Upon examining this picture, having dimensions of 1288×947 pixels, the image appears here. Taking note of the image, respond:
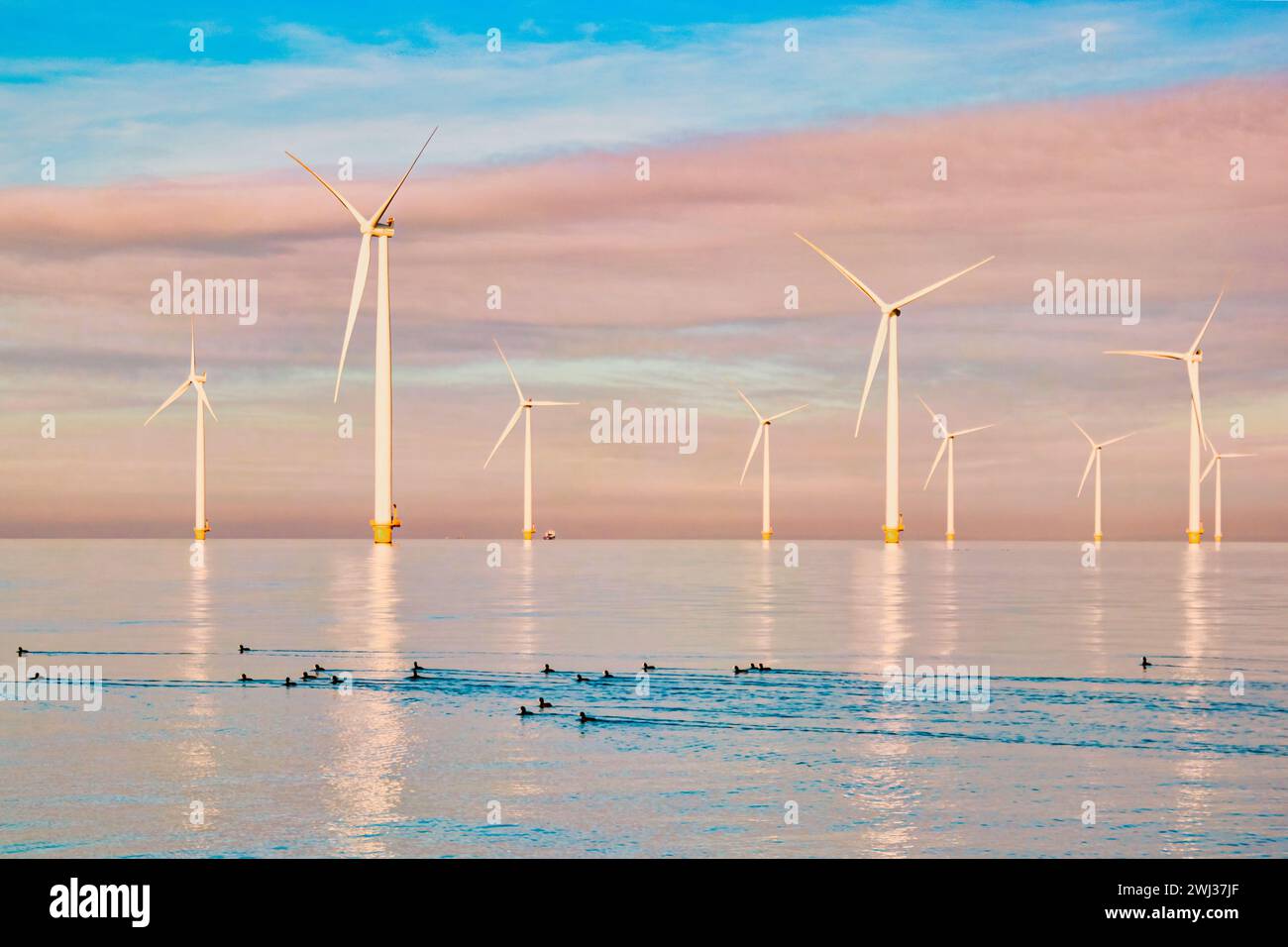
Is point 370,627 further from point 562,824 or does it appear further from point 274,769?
point 562,824

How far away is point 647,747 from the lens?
1219 inches

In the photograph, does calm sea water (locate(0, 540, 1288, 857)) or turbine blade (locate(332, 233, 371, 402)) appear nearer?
calm sea water (locate(0, 540, 1288, 857))

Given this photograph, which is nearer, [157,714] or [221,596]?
[157,714]

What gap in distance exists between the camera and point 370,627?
6881cm

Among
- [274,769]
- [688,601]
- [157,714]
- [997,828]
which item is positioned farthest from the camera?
[688,601]

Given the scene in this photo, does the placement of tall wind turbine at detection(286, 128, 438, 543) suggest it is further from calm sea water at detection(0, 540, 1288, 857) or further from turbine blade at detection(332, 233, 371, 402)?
calm sea water at detection(0, 540, 1288, 857)

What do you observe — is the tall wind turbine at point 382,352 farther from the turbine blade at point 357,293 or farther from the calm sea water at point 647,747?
the calm sea water at point 647,747

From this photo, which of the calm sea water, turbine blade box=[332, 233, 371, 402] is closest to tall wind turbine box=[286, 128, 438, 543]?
turbine blade box=[332, 233, 371, 402]

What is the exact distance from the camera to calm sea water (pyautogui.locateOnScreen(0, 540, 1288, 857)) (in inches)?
892

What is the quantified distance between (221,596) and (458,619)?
1338 inches

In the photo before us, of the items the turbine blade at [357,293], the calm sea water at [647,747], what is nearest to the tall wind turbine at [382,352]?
the turbine blade at [357,293]

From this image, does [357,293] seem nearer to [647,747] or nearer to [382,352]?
[382,352]
